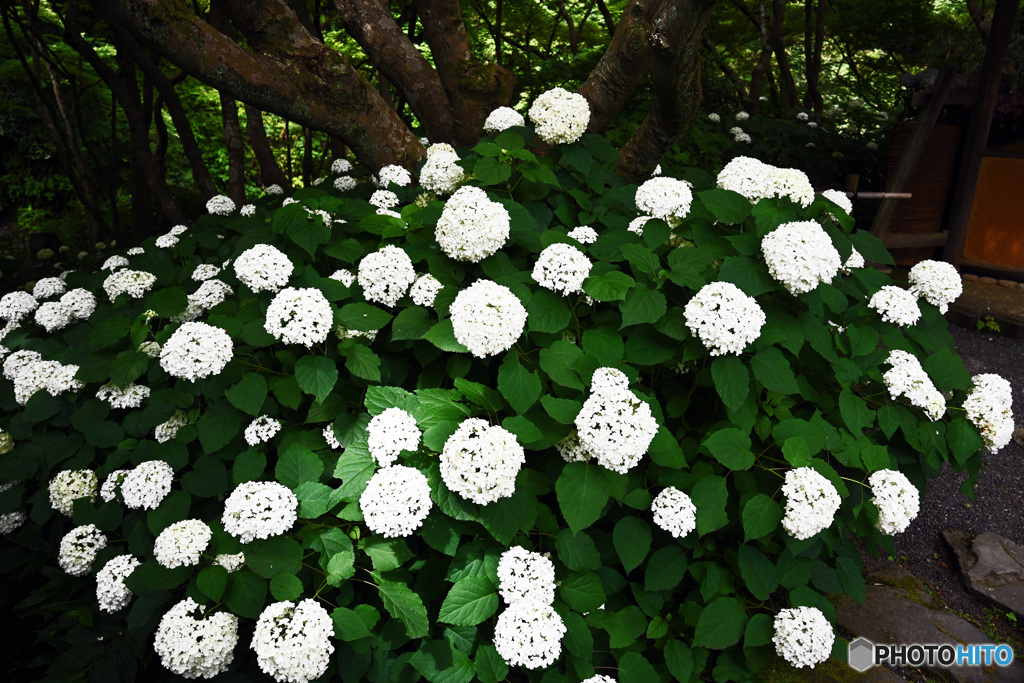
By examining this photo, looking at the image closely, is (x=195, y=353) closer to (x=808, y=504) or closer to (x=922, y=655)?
(x=808, y=504)

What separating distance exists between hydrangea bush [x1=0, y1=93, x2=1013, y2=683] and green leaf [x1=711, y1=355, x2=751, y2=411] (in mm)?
10

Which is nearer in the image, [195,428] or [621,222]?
[195,428]

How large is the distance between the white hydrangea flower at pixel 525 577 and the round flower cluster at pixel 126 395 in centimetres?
177

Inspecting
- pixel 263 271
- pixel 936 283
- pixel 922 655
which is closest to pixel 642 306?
pixel 263 271

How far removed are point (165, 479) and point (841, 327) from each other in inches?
116

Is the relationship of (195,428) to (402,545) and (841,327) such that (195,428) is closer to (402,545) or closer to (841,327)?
(402,545)

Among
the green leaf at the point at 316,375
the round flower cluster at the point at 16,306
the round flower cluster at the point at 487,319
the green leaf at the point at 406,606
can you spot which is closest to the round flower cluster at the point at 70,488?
the green leaf at the point at 316,375

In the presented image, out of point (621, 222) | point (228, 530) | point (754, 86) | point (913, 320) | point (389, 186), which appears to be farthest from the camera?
point (754, 86)

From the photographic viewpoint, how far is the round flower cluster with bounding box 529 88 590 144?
119 inches

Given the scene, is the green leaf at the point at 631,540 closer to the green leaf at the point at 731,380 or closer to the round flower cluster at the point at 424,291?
the green leaf at the point at 731,380

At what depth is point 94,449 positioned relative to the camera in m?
2.75

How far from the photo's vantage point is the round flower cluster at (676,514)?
220 cm

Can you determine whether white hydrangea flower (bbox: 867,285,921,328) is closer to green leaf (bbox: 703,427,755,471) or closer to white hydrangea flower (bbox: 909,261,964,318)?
white hydrangea flower (bbox: 909,261,964,318)

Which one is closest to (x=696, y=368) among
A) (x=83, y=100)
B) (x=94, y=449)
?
(x=94, y=449)
